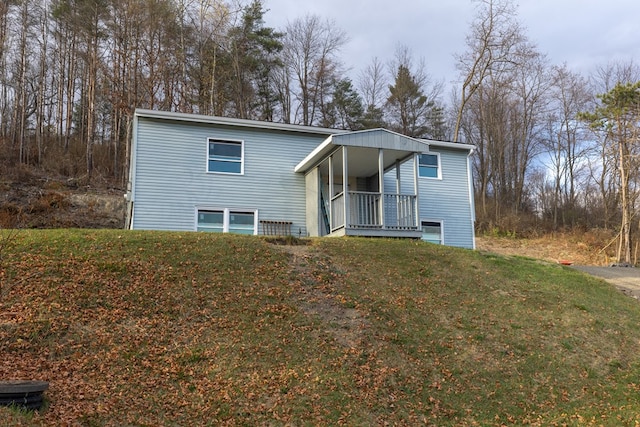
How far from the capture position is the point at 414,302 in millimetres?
9719

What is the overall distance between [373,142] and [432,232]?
4885 millimetres

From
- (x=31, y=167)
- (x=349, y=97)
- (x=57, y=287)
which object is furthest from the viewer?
(x=349, y=97)

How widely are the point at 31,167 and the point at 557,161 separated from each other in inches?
1277

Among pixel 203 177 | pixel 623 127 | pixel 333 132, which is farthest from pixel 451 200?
pixel 623 127

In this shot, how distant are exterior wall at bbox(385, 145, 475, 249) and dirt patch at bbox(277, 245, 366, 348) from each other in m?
6.58

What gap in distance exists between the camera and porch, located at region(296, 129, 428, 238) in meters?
13.3

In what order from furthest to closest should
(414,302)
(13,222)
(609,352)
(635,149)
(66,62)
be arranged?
(66,62) < (635,149) < (13,222) < (414,302) < (609,352)

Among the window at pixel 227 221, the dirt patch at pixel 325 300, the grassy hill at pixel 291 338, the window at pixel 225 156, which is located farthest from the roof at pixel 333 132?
the dirt patch at pixel 325 300

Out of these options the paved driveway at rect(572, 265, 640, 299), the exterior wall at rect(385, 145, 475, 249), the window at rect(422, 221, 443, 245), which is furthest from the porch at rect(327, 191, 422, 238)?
the paved driveway at rect(572, 265, 640, 299)

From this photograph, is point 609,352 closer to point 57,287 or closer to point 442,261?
point 442,261

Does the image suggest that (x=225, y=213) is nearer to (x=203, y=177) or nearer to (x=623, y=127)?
(x=203, y=177)

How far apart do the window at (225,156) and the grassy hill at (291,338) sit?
12.8 ft

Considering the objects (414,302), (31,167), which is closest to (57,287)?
(414,302)

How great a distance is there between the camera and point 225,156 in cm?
1520
